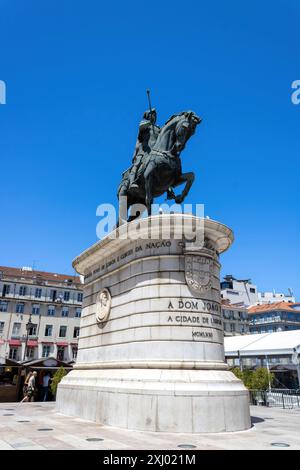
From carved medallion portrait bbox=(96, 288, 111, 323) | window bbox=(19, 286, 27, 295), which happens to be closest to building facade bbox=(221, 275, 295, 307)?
window bbox=(19, 286, 27, 295)

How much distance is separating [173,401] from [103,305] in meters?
5.48

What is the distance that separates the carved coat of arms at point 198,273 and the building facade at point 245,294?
79414mm

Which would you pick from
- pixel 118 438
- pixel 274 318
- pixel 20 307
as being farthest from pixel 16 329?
pixel 118 438

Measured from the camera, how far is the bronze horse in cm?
1355

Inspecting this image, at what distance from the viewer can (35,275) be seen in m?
68.0

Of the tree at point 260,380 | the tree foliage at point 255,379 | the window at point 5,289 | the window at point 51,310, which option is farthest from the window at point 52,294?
the tree at point 260,380

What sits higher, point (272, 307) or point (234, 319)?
point (272, 307)

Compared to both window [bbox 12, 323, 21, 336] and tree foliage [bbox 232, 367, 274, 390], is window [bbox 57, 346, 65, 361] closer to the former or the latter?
window [bbox 12, 323, 21, 336]

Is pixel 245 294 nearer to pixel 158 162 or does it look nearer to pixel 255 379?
pixel 255 379

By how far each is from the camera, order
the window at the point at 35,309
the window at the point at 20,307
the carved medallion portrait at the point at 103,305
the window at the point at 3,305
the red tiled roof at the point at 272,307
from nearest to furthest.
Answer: the carved medallion portrait at the point at 103,305
the window at the point at 3,305
the window at the point at 20,307
the window at the point at 35,309
the red tiled roof at the point at 272,307

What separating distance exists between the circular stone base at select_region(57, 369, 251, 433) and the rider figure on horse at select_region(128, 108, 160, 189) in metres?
7.47

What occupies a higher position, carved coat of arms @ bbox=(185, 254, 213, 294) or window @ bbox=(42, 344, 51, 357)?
window @ bbox=(42, 344, 51, 357)

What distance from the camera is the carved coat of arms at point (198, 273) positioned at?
39.8 feet

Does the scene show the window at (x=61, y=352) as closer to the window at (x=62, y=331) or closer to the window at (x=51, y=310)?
the window at (x=62, y=331)
